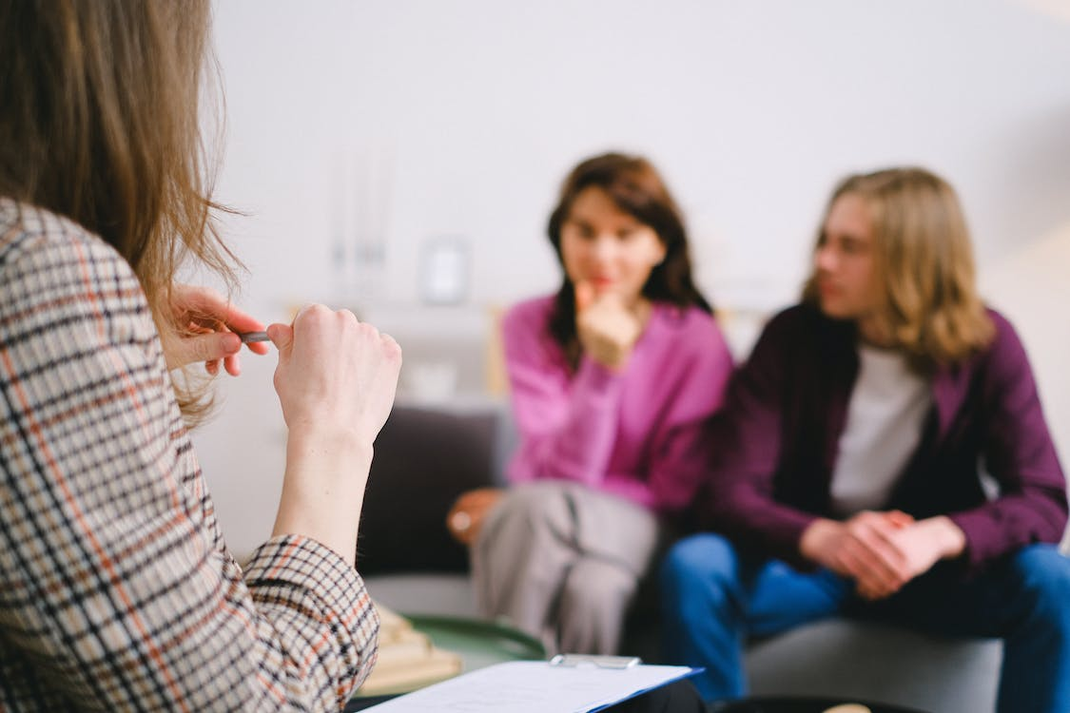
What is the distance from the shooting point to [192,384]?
2.70 ft

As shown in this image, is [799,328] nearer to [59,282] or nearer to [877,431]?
[877,431]

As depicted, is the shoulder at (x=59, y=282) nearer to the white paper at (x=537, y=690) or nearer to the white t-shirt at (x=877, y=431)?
the white paper at (x=537, y=690)

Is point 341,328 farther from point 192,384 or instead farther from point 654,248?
point 654,248

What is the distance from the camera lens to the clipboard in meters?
0.64

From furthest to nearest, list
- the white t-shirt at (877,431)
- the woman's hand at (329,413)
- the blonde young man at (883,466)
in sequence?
the white t-shirt at (877,431), the blonde young man at (883,466), the woman's hand at (329,413)

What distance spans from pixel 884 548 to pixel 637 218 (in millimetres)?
751

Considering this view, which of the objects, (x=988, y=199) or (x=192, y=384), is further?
(x=988, y=199)

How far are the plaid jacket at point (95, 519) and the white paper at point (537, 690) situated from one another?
176 millimetres

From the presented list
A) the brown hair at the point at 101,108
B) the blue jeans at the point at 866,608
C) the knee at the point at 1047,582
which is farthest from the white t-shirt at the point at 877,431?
the brown hair at the point at 101,108

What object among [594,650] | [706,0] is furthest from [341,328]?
[706,0]

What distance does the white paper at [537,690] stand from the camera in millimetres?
635

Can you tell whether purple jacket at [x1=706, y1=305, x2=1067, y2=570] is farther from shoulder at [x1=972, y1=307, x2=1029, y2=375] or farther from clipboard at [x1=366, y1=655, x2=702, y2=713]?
clipboard at [x1=366, y1=655, x2=702, y2=713]

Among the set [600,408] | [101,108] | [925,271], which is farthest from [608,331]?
[101,108]

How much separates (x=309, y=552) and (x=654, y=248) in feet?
4.66
